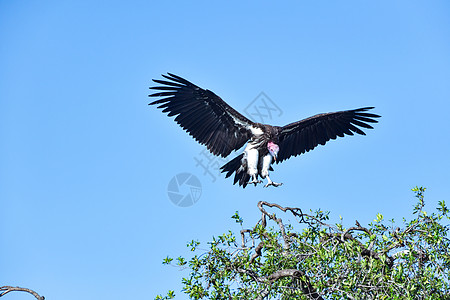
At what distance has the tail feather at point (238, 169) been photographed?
8438 mm

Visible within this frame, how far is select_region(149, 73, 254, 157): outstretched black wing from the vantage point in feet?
28.3

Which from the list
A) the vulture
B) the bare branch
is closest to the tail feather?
the vulture

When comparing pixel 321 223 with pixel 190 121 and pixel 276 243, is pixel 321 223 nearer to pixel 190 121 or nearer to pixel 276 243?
pixel 276 243

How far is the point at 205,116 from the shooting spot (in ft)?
28.9

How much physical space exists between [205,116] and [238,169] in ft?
3.57

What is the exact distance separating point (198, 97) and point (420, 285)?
483 cm

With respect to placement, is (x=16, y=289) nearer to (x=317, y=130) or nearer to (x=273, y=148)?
(x=273, y=148)

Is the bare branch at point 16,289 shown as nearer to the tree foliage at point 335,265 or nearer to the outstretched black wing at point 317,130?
the tree foliage at point 335,265

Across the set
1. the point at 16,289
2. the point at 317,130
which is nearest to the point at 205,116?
the point at 317,130

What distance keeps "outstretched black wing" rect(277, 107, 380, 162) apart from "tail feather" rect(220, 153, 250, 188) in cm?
105

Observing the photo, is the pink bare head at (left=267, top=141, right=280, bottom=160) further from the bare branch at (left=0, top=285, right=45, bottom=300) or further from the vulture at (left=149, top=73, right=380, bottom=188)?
the bare branch at (left=0, top=285, right=45, bottom=300)

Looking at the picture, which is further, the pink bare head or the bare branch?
the pink bare head

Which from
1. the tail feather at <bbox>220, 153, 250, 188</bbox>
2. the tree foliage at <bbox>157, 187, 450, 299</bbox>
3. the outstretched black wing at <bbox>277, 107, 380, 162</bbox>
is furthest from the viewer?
the outstretched black wing at <bbox>277, 107, 380, 162</bbox>

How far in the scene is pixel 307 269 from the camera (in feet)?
17.6
